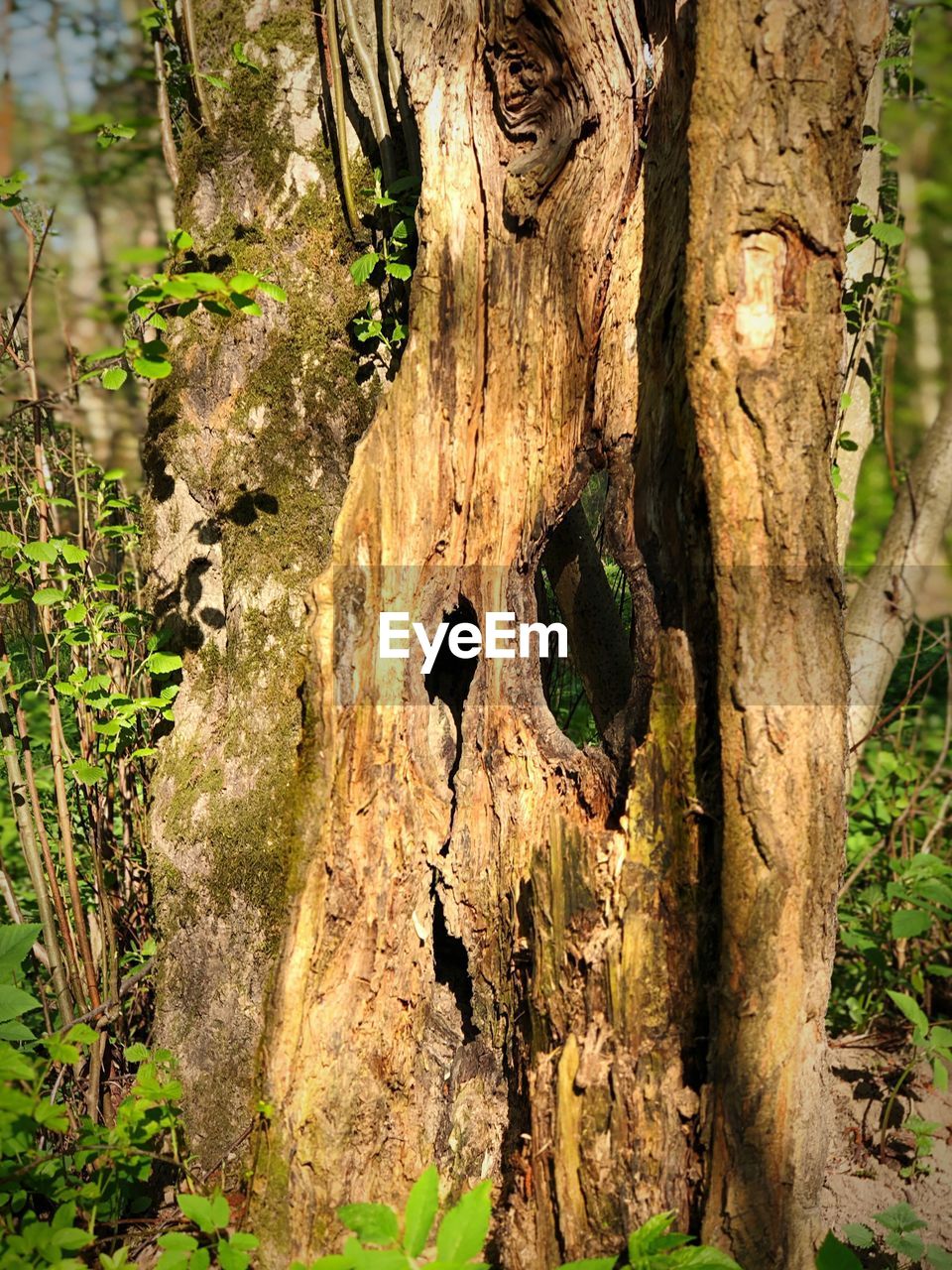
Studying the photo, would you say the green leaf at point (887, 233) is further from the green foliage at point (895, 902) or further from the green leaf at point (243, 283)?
the green leaf at point (243, 283)

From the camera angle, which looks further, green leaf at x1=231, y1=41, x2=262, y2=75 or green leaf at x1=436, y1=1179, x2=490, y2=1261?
green leaf at x1=231, y1=41, x2=262, y2=75

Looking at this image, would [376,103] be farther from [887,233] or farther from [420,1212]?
[420,1212]

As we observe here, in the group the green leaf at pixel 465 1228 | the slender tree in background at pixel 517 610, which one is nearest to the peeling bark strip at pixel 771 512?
the slender tree in background at pixel 517 610

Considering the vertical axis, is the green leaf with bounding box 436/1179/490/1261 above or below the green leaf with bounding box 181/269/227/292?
below

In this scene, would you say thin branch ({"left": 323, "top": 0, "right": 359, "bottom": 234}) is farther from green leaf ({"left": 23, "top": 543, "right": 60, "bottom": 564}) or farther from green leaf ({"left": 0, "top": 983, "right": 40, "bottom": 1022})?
green leaf ({"left": 0, "top": 983, "right": 40, "bottom": 1022})

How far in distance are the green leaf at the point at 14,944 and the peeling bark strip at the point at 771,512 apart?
162 cm

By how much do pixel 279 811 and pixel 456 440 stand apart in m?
1.08

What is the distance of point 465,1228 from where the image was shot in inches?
63.7

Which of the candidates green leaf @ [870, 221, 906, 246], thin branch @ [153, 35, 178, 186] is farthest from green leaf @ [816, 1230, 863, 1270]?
thin branch @ [153, 35, 178, 186]

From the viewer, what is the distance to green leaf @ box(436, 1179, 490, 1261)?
5.23 ft

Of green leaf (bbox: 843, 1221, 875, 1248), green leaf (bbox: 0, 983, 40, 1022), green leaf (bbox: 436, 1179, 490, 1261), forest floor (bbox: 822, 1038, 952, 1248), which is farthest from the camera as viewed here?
forest floor (bbox: 822, 1038, 952, 1248)

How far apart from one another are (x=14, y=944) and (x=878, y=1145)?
2.51 metres

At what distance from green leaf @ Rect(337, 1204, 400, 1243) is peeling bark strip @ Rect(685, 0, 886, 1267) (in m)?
0.69

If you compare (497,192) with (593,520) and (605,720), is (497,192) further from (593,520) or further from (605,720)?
(605,720)
